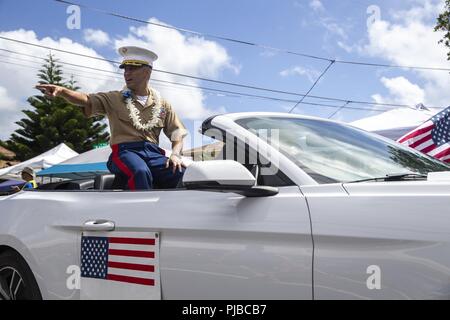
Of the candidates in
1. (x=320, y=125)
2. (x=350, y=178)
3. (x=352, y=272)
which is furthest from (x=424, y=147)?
(x=352, y=272)

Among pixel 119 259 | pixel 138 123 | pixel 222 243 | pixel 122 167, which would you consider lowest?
pixel 119 259

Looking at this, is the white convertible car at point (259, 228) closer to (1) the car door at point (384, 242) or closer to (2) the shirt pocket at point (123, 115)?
(1) the car door at point (384, 242)

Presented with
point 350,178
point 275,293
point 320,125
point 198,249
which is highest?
point 320,125

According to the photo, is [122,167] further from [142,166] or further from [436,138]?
[436,138]

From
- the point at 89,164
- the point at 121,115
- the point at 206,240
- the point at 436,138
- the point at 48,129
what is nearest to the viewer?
the point at 206,240

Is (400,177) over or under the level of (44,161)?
under

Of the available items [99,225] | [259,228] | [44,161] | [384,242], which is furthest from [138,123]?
[44,161]

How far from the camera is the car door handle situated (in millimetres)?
2014

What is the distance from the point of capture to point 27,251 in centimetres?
228

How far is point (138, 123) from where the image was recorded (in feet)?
9.49

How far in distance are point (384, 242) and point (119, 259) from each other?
1.18 metres

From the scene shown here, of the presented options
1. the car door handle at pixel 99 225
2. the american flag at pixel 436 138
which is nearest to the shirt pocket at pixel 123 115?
the car door handle at pixel 99 225
